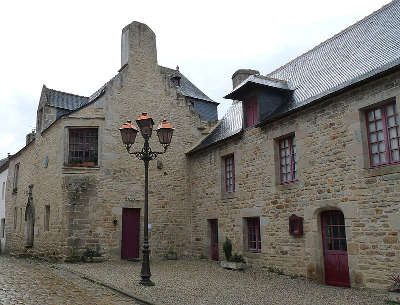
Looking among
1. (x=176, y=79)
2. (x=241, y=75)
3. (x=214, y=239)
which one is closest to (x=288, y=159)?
(x=214, y=239)

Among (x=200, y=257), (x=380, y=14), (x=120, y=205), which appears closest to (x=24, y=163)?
(x=120, y=205)

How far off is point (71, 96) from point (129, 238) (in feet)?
23.7

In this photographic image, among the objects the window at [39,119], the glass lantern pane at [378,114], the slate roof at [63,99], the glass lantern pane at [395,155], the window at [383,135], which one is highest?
the slate roof at [63,99]

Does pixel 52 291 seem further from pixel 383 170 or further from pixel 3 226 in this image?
pixel 3 226

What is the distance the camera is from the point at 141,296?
7.27 m

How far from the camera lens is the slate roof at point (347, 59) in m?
9.04

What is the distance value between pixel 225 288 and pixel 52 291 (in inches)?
138

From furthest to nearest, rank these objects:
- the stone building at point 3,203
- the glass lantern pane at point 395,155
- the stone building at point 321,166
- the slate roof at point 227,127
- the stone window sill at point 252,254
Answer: the stone building at point 3,203 < the slate roof at point 227,127 < the stone window sill at point 252,254 < the stone building at point 321,166 < the glass lantern pane at point 395,155

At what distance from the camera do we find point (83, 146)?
14250mm

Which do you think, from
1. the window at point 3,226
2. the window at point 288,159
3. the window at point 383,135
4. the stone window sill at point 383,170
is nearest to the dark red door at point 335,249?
the stone window sill at point 383,170

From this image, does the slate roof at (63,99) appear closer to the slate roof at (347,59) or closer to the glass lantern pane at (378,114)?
the slate roof at (347,59)

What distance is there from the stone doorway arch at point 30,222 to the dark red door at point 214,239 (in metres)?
7.91

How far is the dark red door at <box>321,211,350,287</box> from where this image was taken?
8.77 metres

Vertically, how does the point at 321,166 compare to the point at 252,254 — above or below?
above
